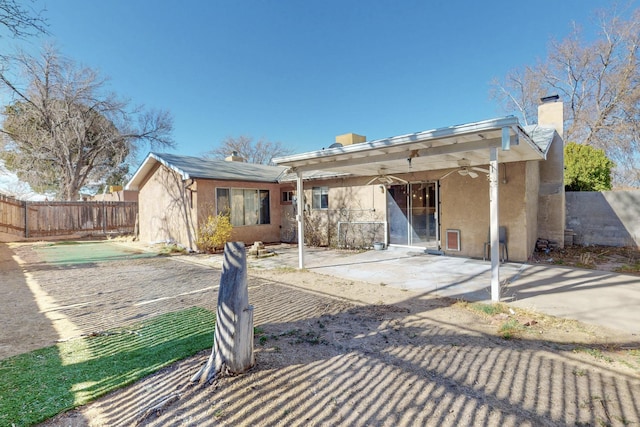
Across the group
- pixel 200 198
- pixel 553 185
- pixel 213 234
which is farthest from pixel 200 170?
pixel 553 185

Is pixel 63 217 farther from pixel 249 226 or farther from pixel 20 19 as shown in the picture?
pixel 20 19

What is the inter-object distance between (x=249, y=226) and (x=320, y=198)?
9.72 feet

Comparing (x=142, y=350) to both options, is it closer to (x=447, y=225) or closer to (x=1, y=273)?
(x=1, y=273)

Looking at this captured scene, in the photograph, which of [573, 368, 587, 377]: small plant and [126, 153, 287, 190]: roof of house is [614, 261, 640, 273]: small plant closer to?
[573, 368, 587, 377]: small plant

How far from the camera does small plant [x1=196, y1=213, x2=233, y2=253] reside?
399 inches

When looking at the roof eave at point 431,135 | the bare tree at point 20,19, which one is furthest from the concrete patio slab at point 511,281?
the bare tree at point 20,19

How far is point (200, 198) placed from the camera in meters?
10.4

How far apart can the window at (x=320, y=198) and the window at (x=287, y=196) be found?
1211 millimetres

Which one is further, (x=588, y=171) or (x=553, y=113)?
(x=588, y=171)

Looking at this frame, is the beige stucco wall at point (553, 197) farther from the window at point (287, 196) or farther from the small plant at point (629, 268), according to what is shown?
the window at point (287, 196)

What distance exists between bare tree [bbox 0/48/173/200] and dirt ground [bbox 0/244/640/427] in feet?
56.5

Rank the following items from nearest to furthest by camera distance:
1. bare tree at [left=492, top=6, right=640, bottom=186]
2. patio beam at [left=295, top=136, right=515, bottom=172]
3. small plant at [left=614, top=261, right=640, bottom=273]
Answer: patio beam at [left=295, top=136, right=515, bottom=172], small plant at [left=614, top=261, right=640, bottom=273], bare tree at [left=492, top=6, right=640, bottom=186]

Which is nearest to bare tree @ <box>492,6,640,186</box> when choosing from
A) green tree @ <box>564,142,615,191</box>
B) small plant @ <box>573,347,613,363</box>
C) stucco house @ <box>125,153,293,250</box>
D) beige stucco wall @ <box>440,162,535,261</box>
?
green tree @ <box>564,142,615,191</box>

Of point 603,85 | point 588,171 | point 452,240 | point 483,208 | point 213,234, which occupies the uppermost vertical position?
point 603,85
